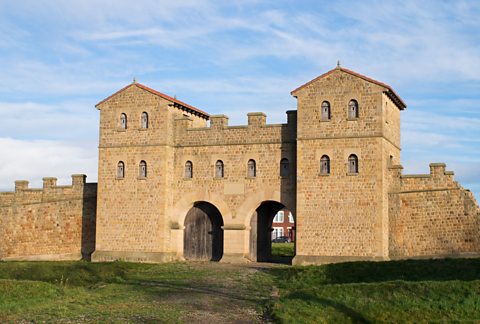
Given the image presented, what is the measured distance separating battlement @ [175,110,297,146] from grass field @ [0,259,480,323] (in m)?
7.03

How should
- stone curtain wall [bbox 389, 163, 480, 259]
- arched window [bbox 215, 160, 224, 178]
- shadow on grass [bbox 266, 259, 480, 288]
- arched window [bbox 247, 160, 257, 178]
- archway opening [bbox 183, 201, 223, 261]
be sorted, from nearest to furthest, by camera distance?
1. shadow on grass [bbox 266, 259, 480, 288]
2. stone curtain wall [bbox 389, 163, 480, 259]
3. arched window [bbox 247, 160, 257, 178]
4. arched window [bbox 215, 160, 224, 178]
5. archway opening [bbox 183, 201, 223, 261]

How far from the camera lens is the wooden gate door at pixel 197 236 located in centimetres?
3506

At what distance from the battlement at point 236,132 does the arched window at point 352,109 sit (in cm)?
275

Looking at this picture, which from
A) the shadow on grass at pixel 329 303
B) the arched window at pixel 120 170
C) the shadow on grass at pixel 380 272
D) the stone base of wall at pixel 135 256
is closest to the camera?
the shadow on grass at pixel 329 303

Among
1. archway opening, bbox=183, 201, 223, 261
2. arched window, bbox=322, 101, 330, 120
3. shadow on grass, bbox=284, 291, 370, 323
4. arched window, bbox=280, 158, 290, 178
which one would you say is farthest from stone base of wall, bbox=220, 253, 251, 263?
shadow on grass, bbox=284, 291, 370, 323

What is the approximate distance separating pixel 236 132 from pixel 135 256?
7735mm

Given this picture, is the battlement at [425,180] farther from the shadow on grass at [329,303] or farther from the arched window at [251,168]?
the shadow on grass at [329,303]

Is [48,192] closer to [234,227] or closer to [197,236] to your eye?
[197,236]

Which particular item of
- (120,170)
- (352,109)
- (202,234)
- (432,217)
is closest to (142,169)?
(120,170)

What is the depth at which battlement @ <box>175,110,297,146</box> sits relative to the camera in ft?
A: 108

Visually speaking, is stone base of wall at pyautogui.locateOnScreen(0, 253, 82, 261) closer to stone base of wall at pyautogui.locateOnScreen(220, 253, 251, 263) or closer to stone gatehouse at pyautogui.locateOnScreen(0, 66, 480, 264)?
stone gatehouse at pyautogui.locateOnScreen(0, 66, 480, 264)

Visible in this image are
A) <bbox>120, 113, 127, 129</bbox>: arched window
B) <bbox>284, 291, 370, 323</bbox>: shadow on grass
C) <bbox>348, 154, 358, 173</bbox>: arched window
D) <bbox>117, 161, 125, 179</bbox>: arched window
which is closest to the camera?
<bbox>284, 291, 370, 323</bbox>: shadow on grass

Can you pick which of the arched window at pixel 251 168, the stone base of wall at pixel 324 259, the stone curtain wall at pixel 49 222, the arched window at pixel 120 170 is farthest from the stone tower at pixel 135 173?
the stone base of wall at pixel 324 259

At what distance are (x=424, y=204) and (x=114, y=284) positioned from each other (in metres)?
13.7
